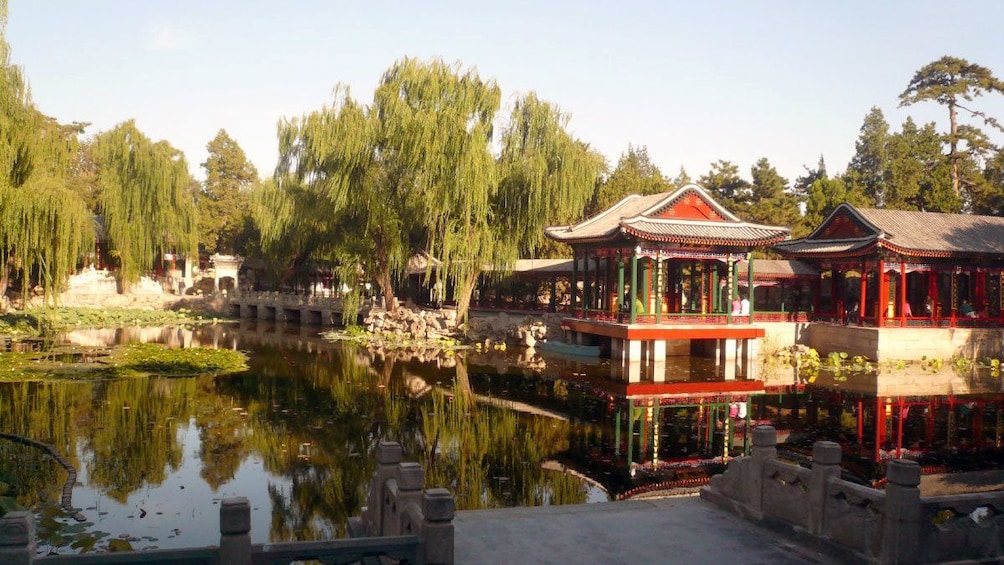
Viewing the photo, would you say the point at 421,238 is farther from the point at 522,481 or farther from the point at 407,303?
the point at 522,481

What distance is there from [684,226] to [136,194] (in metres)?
25.5

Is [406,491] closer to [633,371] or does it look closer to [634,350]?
[633,371]

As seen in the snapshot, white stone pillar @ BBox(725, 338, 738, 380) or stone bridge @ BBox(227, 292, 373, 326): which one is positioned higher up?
stone bridge @ BBox(227, 292, 373, 326)

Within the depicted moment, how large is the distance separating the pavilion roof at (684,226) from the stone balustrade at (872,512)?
15.0 metres

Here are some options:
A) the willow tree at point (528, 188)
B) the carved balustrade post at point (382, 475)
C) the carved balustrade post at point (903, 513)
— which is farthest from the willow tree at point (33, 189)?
the carved balustrade post at point (903, 513)

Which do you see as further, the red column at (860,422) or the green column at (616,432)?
the red column at (860,422)

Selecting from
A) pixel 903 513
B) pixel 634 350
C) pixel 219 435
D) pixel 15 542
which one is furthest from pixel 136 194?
pixel 903 513

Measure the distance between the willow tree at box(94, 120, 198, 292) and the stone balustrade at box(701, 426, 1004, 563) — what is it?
3480 cm

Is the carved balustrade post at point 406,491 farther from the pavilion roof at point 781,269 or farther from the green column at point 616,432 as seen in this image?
the pavilion roof at point 781,269

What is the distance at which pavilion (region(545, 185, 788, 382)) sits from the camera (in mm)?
21172

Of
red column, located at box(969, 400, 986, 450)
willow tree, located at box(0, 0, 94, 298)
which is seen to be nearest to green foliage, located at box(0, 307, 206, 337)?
willow tree, located at box(0, 0, 94, 298)

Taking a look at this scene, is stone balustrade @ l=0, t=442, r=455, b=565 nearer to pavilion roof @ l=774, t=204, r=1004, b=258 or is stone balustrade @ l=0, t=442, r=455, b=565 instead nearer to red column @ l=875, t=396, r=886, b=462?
red column @ l=875, t=396, r=886, b=462

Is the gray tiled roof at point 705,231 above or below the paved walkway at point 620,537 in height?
above

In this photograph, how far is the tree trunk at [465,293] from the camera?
27.5 m
